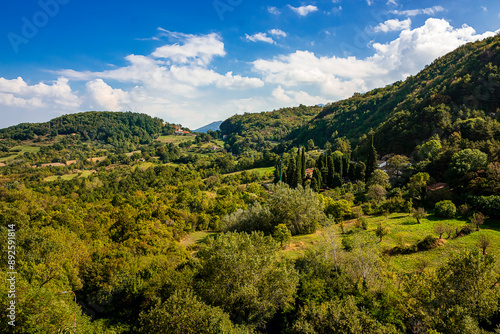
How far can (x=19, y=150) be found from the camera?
488 ft

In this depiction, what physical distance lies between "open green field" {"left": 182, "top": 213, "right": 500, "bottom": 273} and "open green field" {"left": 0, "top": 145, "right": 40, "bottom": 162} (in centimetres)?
16449

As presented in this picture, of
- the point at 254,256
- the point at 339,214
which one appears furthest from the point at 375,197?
the point at 254,256

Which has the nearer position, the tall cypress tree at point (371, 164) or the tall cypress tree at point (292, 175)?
the tall cypress tree at point (371, 164)

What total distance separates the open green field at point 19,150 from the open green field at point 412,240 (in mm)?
164490

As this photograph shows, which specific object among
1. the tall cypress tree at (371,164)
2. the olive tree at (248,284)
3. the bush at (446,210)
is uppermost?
the tall cypress tree at (371,164)

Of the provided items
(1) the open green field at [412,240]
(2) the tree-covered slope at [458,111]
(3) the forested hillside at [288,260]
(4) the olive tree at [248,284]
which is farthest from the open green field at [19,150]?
(2) the tree-covered slope at [458,111]

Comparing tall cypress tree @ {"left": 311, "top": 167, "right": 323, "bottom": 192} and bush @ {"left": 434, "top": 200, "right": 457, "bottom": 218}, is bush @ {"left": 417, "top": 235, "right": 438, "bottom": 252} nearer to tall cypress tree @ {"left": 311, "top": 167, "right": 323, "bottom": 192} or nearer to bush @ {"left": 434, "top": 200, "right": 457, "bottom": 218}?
bush @ {"left": 434, "top": 200, "right": 457, "bottom": 218}

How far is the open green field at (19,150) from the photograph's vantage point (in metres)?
132

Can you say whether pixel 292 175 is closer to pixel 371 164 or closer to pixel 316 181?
pixel 316 181

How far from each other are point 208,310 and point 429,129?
70.4 metres

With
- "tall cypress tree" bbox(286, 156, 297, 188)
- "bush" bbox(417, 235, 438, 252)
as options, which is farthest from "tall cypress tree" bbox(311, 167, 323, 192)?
"bush" bbox(417, 235, 438, 252)

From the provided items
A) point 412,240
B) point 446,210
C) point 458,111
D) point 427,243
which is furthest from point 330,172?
point 427,243

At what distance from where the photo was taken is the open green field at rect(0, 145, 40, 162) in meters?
132

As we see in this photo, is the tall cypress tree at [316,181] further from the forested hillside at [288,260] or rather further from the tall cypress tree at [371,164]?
the tall cypress tree at [371,164]
